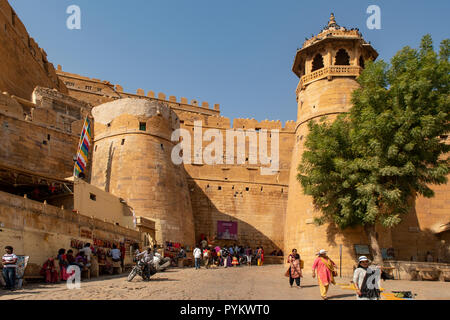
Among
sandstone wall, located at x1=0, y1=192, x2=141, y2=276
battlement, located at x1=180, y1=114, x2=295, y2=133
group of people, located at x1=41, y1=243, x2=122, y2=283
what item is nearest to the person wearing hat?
group of people, located at x1=41, y1=243, x2=122, y2=283

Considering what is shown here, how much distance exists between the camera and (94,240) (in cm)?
1425

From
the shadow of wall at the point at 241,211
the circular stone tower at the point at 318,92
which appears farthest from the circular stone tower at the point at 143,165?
the circular stone tower at the point at 318,92

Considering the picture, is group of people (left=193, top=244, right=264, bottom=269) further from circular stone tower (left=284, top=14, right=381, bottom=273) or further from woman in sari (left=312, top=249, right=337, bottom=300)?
woman in sari (left=312, top=249, right=337, bottom=300)

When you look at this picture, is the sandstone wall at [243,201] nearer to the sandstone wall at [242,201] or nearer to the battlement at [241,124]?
the sandstone wall at [242,201]

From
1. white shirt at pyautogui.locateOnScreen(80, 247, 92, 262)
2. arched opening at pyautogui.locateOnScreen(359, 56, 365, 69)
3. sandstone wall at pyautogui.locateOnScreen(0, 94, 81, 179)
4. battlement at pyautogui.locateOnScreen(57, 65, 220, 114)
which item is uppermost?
battlement at pyautogui.locateOnScreen(57, 65, 220, 114)

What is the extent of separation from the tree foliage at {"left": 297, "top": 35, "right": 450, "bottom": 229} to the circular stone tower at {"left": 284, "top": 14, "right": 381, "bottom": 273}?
6.47ft

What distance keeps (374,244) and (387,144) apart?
12.4 ft

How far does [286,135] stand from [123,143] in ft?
55.8

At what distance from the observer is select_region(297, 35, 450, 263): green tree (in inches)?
603

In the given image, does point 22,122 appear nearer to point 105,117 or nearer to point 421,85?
point 105,117

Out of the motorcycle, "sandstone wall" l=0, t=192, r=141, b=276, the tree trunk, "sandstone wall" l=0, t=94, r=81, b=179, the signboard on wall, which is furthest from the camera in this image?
the signboard on wall

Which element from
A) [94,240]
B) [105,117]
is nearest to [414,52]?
[94,240]

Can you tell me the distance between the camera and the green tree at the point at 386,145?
15320 mm

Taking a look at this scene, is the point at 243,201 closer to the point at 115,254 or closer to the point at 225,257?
the point at 225,257
